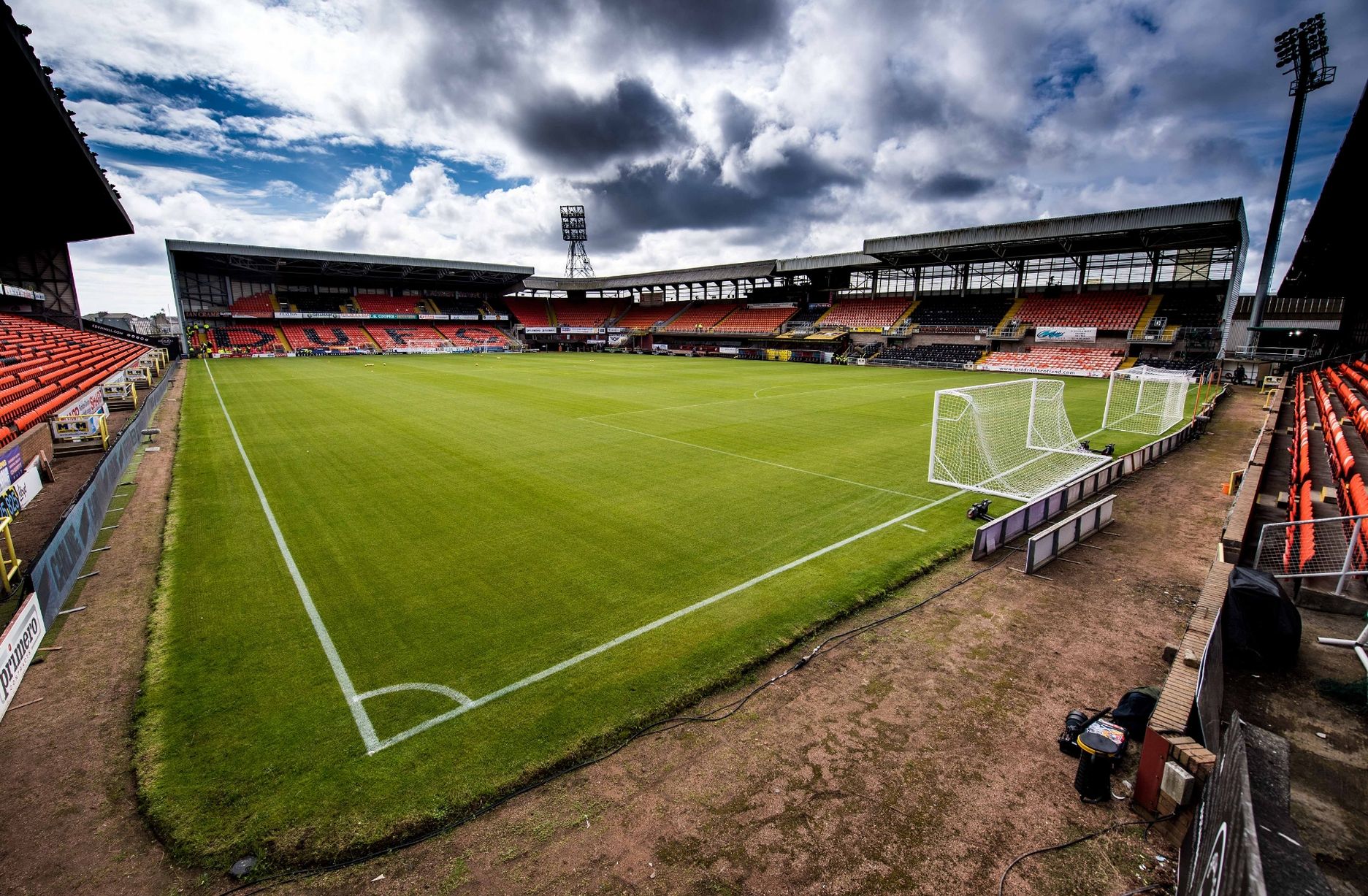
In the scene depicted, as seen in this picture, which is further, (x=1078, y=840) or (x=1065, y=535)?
(x=1065, y=535)

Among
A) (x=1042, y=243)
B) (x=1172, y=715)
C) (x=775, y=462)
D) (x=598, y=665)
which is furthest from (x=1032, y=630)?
(x=1042, y=243)

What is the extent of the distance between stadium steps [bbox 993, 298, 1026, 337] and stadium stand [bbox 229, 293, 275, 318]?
76509 millimetres

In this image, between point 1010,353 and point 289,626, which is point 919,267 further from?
point 289,626

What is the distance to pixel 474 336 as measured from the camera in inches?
2987

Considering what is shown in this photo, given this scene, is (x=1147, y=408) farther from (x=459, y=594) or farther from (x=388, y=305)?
(x=388, y=305)

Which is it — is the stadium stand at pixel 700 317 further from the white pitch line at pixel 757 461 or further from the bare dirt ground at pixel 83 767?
the bare dirt ground at pixel 83 767

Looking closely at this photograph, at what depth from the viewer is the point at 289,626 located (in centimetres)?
716

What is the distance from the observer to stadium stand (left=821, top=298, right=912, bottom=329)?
189 ft

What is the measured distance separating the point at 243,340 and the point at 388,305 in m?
17.3

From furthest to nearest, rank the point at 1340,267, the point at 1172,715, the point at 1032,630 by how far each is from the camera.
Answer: the point at 1340,267, the point at 1032,630, the point at 1172,715

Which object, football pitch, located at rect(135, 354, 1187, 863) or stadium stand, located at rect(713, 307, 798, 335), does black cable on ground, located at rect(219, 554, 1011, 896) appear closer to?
football pitch, located at rect(135, 354, 1187, 863)

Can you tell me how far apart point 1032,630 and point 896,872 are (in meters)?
4.31

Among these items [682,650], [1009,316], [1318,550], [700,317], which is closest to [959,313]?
[1009,316]

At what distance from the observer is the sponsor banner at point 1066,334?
147 feet
